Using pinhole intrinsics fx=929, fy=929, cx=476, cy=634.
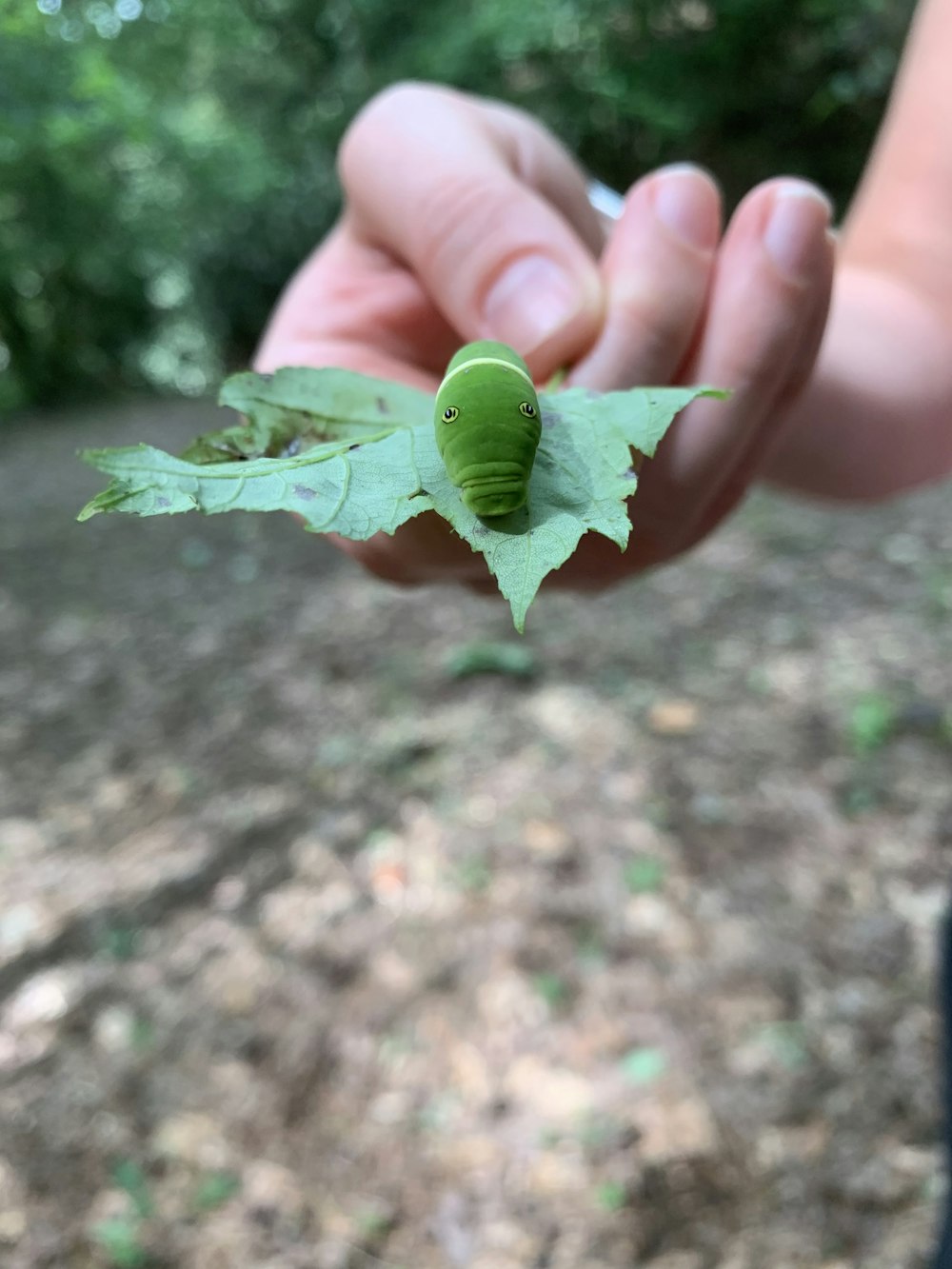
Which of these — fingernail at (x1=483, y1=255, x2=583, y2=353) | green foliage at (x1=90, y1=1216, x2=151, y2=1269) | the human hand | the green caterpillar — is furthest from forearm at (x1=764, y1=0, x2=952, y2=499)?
green foliage at (x1=90, y1=1216, x2=151, y2=1269)

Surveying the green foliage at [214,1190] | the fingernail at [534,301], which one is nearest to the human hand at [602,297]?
the fingernail at [534,301]

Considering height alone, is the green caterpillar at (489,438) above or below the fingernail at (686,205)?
below

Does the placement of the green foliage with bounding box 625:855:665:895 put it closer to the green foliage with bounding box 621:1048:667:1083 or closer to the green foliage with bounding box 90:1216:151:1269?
the green foliage with bounding box 621:1048:667:1083

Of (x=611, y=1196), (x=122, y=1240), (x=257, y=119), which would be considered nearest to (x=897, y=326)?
(x=611, y=1196)

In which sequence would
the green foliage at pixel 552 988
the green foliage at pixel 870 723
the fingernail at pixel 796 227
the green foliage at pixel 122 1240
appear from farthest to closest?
the green foliage at pixel 870 723 → the green foliage at pixel 552 988 → the green foliage at pixel 122 1240 → the fingernail at pixel 796 227

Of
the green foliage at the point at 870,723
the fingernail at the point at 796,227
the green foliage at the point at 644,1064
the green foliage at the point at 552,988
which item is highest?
the fingernail at the point at 796,227

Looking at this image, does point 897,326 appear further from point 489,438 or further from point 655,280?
point 489,438

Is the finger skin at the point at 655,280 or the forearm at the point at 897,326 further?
the forearm at the point at 897,326

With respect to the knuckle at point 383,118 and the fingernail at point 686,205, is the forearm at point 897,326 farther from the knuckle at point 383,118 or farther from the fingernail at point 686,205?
the knuckle at point 383,118
